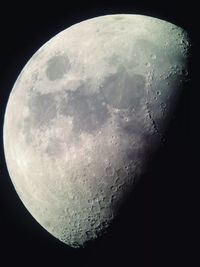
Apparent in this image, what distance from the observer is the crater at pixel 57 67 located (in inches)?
173

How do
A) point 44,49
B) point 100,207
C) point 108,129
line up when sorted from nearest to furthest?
point 108,129, point 100,207, point 44,49

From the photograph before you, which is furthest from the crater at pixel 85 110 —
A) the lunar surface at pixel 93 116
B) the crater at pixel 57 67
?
the crater at pixel 57 67

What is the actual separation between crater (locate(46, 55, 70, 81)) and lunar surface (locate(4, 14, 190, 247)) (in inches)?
0.4

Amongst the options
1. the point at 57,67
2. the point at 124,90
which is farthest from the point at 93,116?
the point at 57,67

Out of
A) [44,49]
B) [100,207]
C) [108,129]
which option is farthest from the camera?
[44,49]

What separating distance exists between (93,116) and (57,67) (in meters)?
0.72

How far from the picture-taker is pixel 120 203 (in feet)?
14.1

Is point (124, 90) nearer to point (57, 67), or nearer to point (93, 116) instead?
point (93, 116)

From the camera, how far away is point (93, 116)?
4.10 m

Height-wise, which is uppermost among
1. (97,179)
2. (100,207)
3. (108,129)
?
(108,129)

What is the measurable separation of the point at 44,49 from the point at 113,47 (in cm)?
93

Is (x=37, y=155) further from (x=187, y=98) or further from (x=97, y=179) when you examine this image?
(x=187, y=98)

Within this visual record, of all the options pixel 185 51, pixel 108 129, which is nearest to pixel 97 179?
pixel 108 129

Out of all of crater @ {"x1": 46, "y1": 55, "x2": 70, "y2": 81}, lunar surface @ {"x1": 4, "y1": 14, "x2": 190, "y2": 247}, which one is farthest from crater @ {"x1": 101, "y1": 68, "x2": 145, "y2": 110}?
crater @ {"x1": 46, "y1": 55, "x2": 70, "y2": 81}
